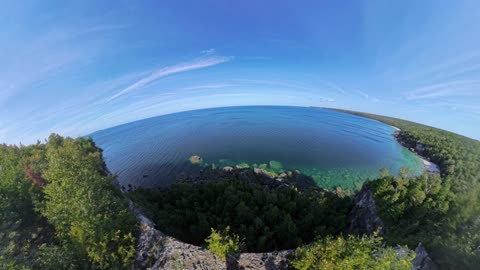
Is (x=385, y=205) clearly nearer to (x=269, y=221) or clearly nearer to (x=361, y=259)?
(x=269, y=221)

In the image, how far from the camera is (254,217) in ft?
73.8

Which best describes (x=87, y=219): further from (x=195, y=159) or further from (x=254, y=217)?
(x=195, y=159)

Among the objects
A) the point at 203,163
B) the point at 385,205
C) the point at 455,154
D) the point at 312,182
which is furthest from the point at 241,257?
the point at 455,154

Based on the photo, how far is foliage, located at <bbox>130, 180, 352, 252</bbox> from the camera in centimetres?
2012

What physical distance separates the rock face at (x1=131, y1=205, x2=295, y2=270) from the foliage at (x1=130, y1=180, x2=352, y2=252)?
5.88 metres

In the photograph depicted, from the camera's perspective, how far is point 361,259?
7652mm

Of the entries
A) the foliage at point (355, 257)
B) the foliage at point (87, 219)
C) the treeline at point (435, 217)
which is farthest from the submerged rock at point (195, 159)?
the foliage at point (355, 257)

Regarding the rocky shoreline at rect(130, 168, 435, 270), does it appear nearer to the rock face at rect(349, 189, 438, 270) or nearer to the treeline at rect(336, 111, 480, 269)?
the treeline at rect(336, 111, 480, 269)

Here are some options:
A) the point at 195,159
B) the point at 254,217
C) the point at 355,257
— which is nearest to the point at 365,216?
the point at 254,217

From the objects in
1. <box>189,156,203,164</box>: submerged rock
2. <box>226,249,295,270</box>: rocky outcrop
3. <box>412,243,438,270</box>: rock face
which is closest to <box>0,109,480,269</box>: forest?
<box>412,243,438,270</box>: rock face

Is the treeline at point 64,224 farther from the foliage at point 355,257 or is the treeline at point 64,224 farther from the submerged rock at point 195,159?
the submerged rock at point 195,159

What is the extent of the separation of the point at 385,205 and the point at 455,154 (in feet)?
213

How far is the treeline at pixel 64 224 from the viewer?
11.8 m

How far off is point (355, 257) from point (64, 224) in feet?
66.9
